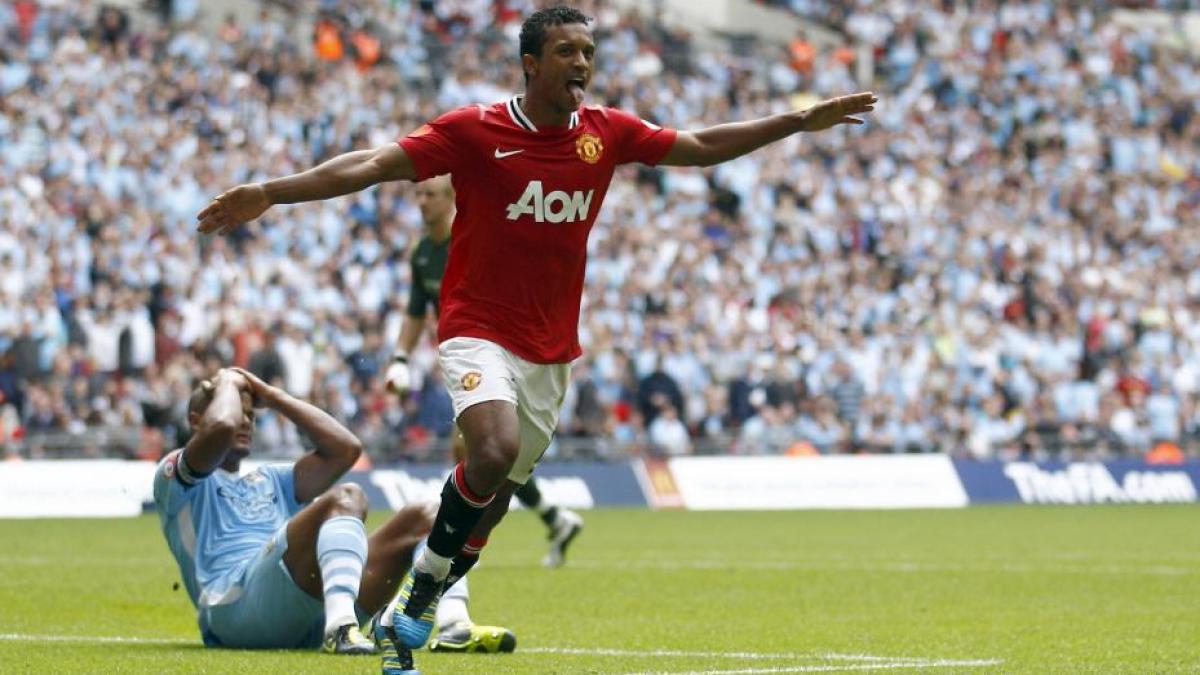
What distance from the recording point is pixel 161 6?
33562 millimetres

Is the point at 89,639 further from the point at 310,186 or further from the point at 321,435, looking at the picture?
the point at 310,186

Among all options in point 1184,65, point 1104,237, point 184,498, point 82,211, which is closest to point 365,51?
point 82,211

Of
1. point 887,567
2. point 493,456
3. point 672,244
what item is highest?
point 493,456

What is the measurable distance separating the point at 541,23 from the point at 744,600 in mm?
5728

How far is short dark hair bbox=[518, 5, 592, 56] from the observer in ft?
28.7

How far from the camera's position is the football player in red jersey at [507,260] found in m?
8.40

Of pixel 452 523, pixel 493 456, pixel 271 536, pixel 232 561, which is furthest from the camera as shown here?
pixel 271 536

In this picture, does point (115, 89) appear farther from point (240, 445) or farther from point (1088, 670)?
point (1088, 670)

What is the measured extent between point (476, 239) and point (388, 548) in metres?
1.72

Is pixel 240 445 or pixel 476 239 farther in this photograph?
pixel 240 445

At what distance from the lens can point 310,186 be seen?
8.11 meters

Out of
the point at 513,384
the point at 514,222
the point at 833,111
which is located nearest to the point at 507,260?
the point at 514,222

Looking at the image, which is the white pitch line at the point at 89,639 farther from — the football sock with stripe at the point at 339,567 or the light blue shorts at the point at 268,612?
the football sock with stripe at the point at 339,567

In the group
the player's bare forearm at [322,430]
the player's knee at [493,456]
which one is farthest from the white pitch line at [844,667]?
the player's bare forearm at [322,430]
